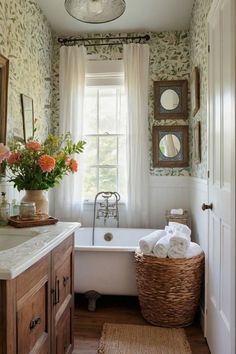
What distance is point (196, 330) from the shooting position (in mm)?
2406

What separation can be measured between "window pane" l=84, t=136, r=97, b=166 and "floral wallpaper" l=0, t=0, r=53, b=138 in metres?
0.52

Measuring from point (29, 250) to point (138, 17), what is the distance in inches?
112

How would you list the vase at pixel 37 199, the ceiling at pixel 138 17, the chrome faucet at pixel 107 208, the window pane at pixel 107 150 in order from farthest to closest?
the window pane at pixel 107 150
the chrome faucet at pixel 107 208
the ceiling at pixel 138 17
the vase at pixel 37 199

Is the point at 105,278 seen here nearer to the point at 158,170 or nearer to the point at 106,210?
the point at 106,210

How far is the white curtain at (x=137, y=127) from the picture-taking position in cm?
340

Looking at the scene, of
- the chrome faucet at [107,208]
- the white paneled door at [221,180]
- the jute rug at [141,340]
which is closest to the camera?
the white paneled door at [221,180]

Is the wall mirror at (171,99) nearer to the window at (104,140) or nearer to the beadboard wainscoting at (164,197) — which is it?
the window at (104,140)

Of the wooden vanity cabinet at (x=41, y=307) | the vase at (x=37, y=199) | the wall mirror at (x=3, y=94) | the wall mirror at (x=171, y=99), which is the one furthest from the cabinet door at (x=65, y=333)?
the wall mirror at (x=171, y=99)

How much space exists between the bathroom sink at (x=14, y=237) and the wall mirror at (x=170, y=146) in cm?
210

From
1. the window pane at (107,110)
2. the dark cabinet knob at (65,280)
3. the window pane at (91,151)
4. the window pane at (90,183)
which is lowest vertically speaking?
the dark cabinet knob at (65,280)

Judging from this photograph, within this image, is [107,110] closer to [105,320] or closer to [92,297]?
[92,297]

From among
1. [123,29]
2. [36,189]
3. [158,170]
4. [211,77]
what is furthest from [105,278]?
[123,29]

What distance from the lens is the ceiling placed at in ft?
9.68

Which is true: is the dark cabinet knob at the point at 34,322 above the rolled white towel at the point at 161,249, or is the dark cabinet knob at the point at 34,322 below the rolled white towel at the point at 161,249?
below
